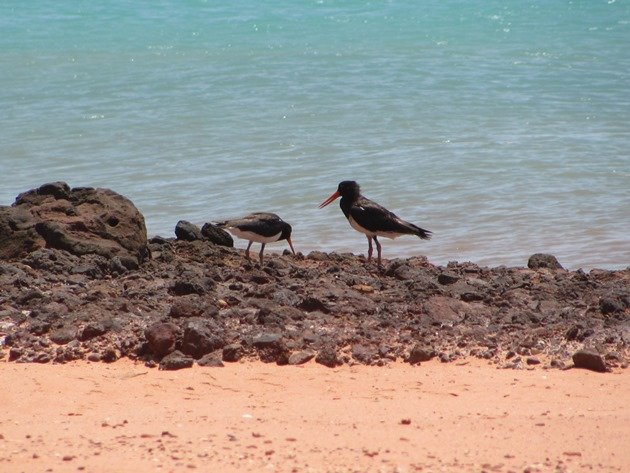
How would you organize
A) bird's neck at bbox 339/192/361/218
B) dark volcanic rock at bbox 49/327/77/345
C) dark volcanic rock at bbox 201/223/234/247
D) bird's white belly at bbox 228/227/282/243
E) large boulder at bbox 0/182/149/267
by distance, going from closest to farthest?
dark volcanic rock at bbox 49/327/77/345, large boulder at bbox 0/182/149/267, bird's white belly at bbox 228/227/282/243, dark volcanic rock at bbox 201/223/234/247, bird's neck at bbox 339/192/361/218

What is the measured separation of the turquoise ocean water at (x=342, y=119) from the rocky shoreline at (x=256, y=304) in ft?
7.44

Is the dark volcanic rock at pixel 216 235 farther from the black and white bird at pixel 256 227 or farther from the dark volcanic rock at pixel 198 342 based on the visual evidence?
the dark volcanic rock at pixel 198 342

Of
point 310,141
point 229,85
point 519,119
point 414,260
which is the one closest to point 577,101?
point 519,119

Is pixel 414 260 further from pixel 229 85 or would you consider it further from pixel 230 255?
pixel 229 85

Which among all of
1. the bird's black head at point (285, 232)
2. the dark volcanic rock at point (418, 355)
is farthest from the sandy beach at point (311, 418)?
the bird's black head at point (285, 232)

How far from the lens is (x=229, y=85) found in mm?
23906

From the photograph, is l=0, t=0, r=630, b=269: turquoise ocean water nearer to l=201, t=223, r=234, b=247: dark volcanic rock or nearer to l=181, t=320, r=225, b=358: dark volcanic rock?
l=201, t=223, r=234, b=247: dark volcanic rock

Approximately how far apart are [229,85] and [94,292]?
53.1 ft

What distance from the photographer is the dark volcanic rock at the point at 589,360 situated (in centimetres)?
673

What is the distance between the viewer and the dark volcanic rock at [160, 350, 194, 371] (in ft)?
22.4

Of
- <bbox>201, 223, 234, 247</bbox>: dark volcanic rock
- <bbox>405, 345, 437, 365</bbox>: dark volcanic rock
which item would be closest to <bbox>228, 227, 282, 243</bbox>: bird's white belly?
<bbox>201, 223, 234, 247</bbox>: dark volcanic rock

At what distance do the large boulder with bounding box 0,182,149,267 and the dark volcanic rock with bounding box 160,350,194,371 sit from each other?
2.66 meters

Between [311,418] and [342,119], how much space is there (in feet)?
48.1

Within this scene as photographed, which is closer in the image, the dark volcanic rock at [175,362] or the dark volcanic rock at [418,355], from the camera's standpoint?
the dark volcanic rock at [175,362]
